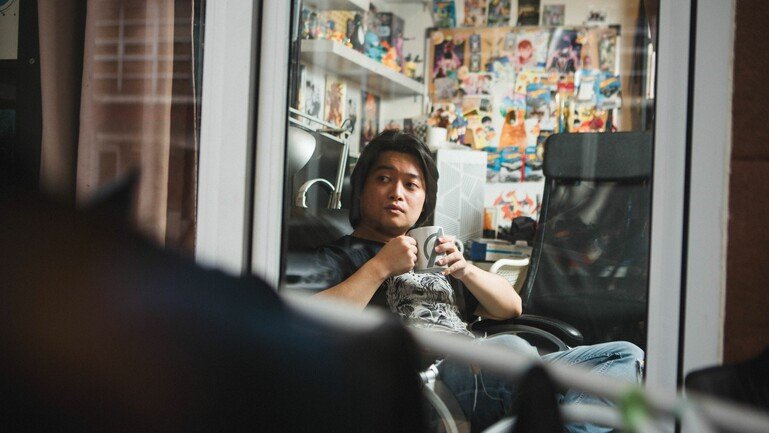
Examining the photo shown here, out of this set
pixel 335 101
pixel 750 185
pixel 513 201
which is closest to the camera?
pixel 750 185

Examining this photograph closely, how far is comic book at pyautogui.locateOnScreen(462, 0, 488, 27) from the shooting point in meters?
2.44

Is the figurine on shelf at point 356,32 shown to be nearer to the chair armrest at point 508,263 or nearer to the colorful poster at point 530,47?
the colorful poster at point 530,47

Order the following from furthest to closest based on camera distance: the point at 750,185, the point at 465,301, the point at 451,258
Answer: the point at 465,301 < the point at 451,258 < the point at 750,185

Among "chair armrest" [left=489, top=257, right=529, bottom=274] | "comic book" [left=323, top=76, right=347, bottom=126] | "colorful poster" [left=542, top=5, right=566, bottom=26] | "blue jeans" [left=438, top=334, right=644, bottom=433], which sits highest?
"colorful poster" [left=542, top=5, right=566, bottom=26]

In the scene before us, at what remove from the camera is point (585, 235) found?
1774mm

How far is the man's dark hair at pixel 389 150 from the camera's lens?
1.25 metres

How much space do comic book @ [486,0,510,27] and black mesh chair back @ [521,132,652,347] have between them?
0.74 meters

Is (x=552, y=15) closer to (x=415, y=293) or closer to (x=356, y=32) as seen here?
(x=356, y=32)

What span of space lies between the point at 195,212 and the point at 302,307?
1.70 ft

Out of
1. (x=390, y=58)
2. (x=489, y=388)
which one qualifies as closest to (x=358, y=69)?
(x=390, y=58)

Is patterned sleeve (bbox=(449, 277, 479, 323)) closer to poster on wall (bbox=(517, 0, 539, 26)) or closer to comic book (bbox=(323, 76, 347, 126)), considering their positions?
comic book (bbox=(323, 76, 347, 126))

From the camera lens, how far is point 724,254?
69cm

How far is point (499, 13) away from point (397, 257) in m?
1.63

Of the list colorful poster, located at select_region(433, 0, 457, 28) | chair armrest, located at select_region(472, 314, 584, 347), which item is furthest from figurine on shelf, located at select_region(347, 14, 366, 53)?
chair armrest, located at select_region(472, 314, 584, 347)
